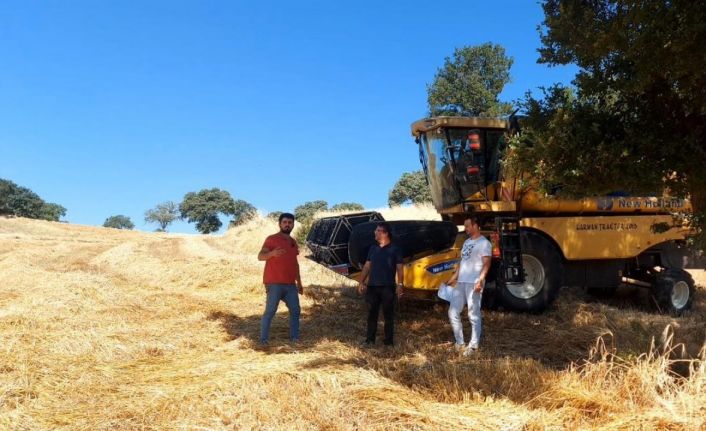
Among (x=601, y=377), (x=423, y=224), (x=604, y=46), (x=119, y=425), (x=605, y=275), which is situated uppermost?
(x=604, y=46)

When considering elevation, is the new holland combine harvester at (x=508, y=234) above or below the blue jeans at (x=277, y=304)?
above

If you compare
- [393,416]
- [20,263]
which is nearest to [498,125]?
[393,416]

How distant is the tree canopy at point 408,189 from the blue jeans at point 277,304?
121ft

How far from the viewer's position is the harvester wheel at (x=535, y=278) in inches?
301

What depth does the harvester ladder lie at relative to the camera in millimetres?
7238

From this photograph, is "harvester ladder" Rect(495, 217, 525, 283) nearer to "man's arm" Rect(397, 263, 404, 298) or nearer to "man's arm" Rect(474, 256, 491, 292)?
"man's arm" Rect(474, 256, 491, 292)

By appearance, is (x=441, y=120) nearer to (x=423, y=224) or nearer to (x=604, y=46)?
(x=423, y=224)

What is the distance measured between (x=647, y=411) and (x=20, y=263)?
13.7 meters

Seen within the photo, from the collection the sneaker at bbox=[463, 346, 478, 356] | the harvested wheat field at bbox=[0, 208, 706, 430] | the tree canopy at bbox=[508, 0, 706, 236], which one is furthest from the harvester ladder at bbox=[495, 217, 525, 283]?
the tree canopy at bbox=[508, 0, 706, 236]

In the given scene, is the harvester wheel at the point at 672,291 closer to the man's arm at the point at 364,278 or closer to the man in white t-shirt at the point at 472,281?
the man in white t-shirt at the point at 472,281

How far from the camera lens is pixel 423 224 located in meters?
7.63

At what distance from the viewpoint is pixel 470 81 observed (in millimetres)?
26141

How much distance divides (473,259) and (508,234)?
6.33 feet

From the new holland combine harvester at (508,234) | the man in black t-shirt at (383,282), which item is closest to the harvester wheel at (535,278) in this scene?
the new holland combine harvester at (508,234)
